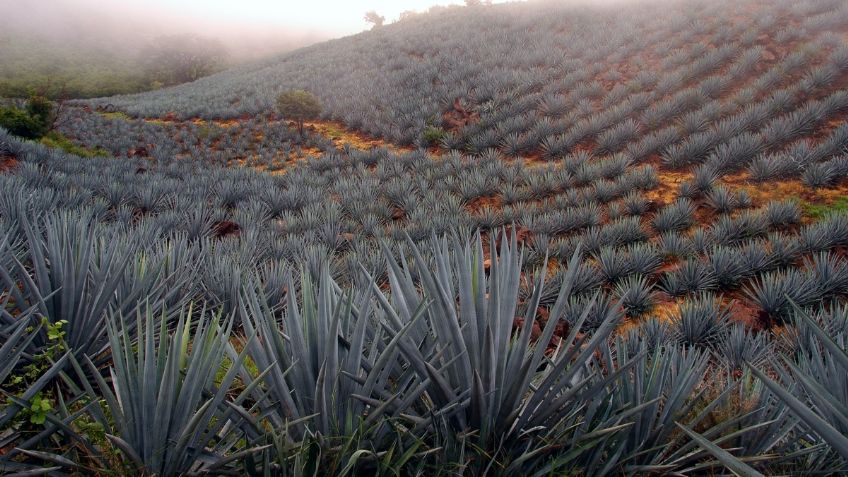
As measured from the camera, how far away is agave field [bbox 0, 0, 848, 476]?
132cm

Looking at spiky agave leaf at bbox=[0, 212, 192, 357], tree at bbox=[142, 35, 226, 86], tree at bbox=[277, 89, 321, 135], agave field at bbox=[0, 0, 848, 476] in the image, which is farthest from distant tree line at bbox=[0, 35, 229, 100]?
spiky agave leaf at bbox=[0, 212, 192, 357]

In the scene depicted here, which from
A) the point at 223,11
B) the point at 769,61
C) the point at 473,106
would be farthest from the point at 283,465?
the point at 223,11

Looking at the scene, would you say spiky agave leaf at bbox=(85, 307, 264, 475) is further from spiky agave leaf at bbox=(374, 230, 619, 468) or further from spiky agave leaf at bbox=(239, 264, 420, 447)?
spiky agave leaf at bbox=(374, 230, 619, 468)

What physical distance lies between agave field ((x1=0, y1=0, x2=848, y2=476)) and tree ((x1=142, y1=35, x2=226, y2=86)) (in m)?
27.1

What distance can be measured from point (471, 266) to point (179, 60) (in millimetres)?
51877

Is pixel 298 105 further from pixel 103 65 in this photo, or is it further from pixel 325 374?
pixel 103 65

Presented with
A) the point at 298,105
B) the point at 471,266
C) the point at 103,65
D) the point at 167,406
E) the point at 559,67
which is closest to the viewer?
the point at 167,406

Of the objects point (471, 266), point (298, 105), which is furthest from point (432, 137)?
point (471, 266)

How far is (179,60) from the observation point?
44156 mm

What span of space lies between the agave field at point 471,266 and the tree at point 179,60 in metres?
27.1

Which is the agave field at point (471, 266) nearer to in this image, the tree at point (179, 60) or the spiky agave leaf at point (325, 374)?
the spiky agave leaf at point (325, 374)

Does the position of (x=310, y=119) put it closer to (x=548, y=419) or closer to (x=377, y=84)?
(x=377, y=84)

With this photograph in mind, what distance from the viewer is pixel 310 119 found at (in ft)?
51.7

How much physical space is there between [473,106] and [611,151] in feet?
16.3
